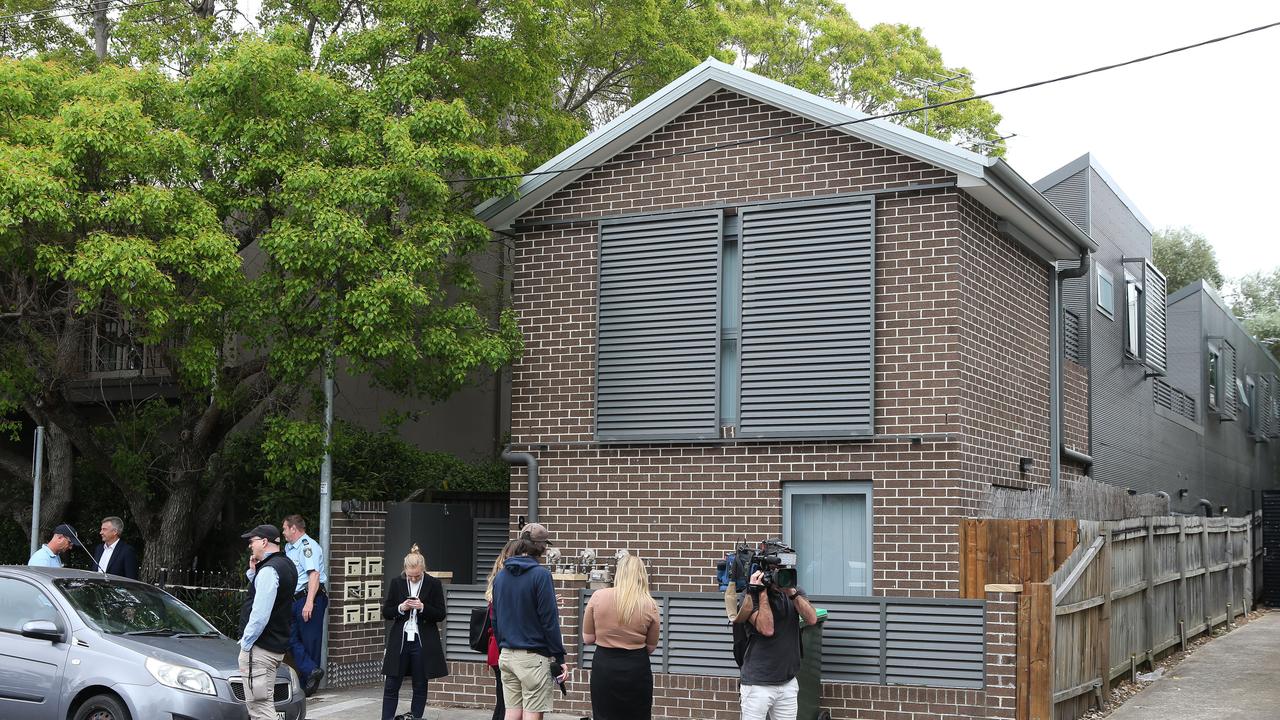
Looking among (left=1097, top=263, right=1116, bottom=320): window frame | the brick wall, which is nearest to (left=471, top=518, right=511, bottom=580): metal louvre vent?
the brick wall

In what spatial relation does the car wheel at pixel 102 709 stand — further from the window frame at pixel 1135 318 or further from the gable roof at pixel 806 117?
the window frame at pixel 1135 318

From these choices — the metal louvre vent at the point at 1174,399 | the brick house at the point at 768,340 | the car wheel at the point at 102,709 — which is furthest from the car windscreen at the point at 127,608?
the metal louvre vent at the point at 1174,399

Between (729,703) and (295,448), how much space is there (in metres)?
5.66

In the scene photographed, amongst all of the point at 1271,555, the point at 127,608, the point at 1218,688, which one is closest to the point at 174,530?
the point at 127,608

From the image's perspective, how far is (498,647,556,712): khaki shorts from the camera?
9133 mm

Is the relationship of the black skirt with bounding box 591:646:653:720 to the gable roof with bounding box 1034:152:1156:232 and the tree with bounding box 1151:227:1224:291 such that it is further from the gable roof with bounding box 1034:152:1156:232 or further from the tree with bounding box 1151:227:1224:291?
the tree with bounding box 1151:227:1224:291

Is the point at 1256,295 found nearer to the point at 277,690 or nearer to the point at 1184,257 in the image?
the point at 1184,257

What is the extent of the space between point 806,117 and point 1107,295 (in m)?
9.47

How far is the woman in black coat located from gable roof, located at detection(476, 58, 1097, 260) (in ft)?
15.7

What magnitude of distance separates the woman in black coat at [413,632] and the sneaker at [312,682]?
2.82ft

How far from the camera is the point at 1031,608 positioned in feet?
36.7

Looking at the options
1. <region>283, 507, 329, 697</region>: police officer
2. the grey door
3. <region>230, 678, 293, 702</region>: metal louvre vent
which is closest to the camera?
the grey door

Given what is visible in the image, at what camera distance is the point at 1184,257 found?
5722 centimetres

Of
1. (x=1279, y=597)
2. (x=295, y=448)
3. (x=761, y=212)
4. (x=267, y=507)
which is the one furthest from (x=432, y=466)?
(x=1279, y=597)
